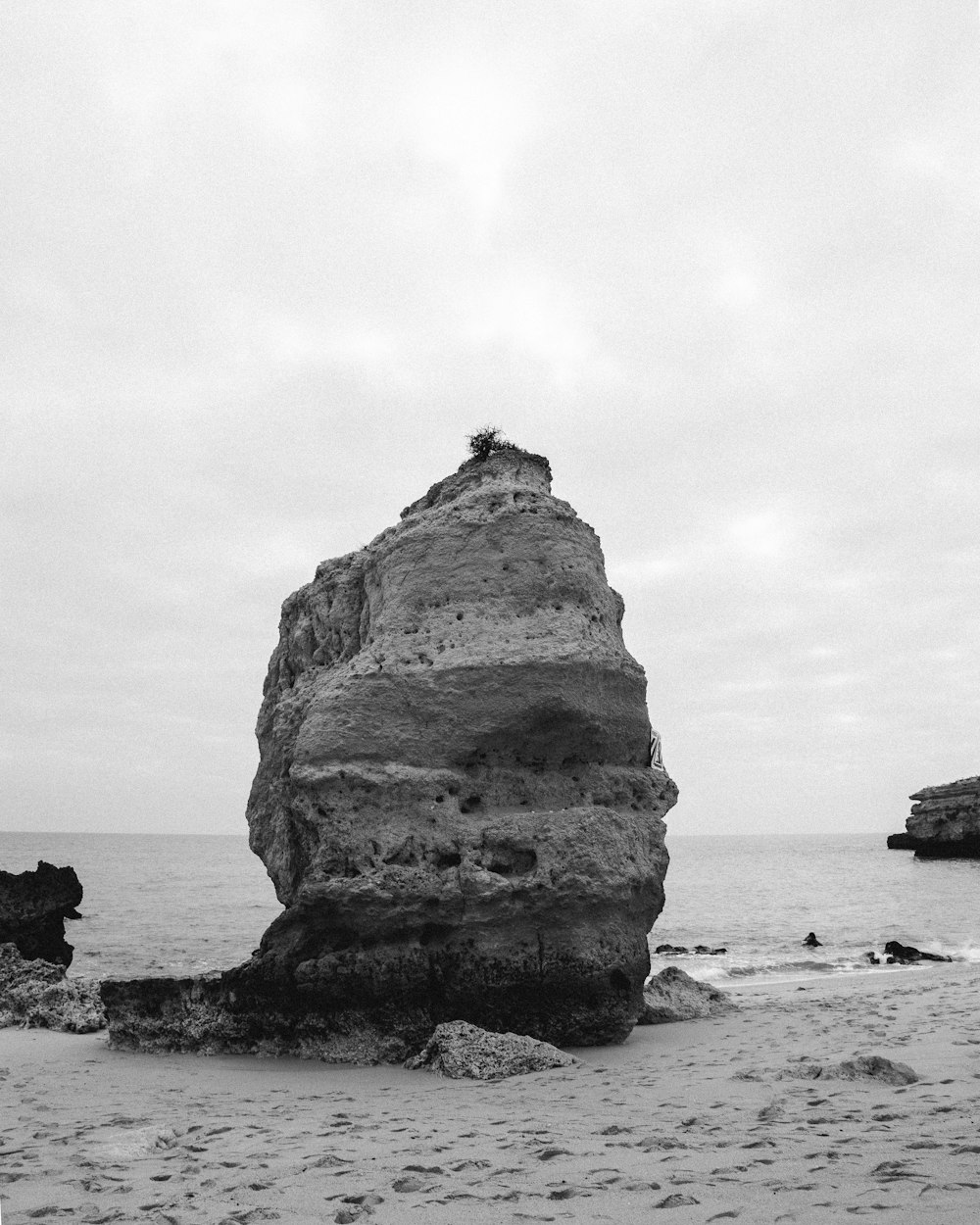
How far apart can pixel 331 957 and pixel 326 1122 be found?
2.66 metres

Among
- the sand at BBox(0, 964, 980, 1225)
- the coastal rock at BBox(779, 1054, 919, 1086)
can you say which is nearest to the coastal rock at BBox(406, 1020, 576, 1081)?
the sand at BBox(0, 964, 980, 1225)

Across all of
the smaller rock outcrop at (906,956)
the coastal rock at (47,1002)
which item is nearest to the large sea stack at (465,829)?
the coastal rock at (47,1002)

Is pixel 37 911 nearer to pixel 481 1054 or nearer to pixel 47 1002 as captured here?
pixel 47 1002

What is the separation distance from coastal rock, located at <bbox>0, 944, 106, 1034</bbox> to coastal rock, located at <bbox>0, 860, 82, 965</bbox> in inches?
181

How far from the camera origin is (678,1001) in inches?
419

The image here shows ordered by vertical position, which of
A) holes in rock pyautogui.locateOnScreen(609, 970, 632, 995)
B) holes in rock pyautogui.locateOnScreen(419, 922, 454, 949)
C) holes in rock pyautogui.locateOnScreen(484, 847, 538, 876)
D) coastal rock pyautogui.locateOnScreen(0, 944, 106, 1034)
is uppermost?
holes in rock pyautogui.locateOnScreen(484, 847, 538, 876)

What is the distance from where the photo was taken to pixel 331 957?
857 cm

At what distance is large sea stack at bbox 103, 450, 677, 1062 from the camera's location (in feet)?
27.9

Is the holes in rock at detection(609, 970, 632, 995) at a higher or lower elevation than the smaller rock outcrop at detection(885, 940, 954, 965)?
higher

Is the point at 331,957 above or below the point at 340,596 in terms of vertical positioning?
below

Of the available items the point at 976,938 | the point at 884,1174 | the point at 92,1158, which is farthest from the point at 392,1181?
the point at 976,938

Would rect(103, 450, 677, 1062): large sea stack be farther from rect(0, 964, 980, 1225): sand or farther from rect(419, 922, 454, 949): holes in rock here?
rect(0, 964, 980, 1225): sand

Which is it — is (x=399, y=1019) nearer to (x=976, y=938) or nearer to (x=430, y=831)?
(x=430, y=831)

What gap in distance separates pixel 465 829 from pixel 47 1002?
607 cm
